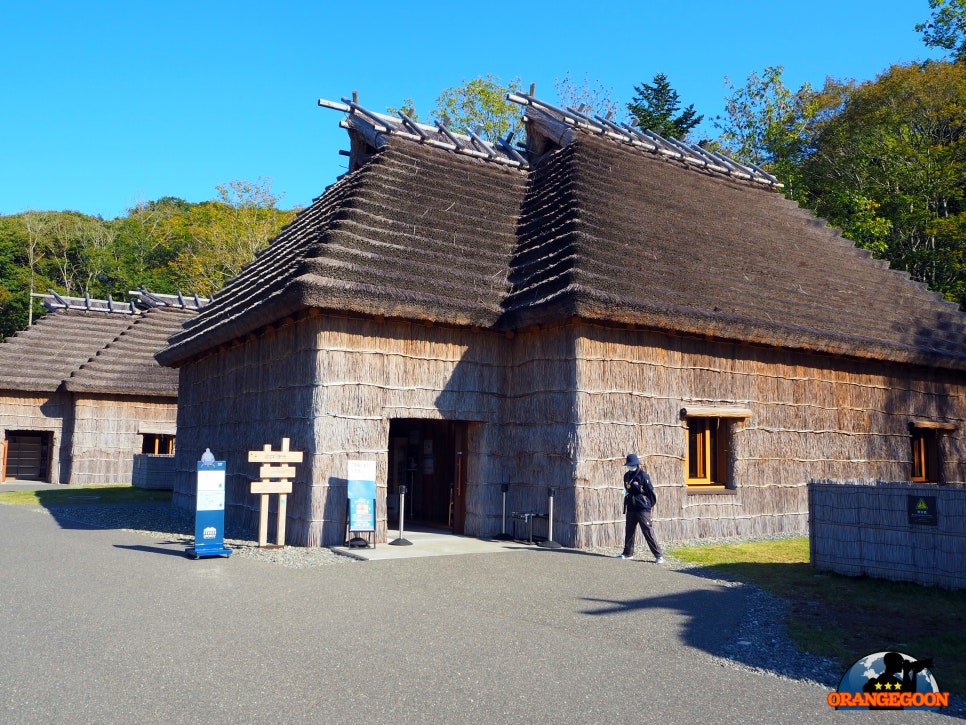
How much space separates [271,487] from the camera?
1030 centimetres

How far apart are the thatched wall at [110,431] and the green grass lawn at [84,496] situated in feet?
5.64

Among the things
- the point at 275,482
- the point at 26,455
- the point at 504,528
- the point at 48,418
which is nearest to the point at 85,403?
the point at 48,418

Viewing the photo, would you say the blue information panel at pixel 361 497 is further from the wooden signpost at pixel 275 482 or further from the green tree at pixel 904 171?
the green tree at pixel 904 171

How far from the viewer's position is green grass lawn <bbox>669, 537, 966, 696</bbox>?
5.85m

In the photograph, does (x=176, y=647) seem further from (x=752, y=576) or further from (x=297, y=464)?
(x=752, y=576)

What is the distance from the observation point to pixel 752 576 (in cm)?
898

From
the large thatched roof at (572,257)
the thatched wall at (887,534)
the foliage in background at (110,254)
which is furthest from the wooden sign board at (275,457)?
the foliage in background at (110,254)

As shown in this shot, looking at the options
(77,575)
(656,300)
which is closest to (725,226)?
(656,300)

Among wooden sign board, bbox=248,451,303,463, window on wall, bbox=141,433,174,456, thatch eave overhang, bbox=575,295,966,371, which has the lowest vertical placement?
wooden sign board, bbox=248,451,303,463

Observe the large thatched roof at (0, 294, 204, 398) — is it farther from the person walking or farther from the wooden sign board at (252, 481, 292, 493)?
the person walking

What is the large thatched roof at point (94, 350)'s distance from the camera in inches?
952

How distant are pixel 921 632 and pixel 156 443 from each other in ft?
81.0

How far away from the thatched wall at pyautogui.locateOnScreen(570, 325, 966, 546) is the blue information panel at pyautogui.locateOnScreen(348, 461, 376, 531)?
3.01 meters

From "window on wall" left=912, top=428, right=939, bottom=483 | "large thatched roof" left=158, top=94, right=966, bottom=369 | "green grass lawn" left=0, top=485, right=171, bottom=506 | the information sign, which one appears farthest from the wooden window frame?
"green grass lawn" left=0, top=485, right=171, bottom=506
